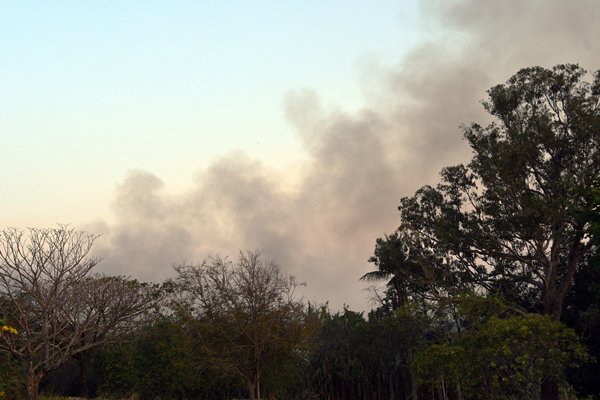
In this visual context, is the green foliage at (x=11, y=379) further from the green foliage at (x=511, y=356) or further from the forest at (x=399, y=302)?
the green foliage at (x=511, y=356)

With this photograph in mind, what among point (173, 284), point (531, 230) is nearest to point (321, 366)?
point (173, 284)

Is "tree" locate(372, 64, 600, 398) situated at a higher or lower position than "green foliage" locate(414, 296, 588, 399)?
higher

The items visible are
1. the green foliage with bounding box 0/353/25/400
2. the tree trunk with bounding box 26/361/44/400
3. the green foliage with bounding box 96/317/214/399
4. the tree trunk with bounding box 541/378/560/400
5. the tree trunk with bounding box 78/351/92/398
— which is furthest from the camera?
the tree trunk with bounding box 78/351/92/398

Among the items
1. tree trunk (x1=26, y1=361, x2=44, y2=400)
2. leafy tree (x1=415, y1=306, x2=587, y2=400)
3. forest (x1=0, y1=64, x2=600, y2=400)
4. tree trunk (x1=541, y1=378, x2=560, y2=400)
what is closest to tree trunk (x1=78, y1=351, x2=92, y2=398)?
forest (x1=0, y1=64, x2=600, y2=400)

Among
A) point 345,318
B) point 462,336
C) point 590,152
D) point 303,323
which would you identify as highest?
point 590,152

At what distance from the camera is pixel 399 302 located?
48656 millimetres

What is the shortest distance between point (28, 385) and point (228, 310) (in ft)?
41.6

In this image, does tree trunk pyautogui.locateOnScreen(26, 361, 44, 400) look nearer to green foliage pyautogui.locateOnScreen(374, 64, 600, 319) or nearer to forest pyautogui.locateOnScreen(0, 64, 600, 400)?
forest pyautogui.locateOnScreen(0, 64, 600, 400)

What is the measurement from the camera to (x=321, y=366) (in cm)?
4859

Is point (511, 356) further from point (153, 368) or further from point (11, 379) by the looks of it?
point (153, 368)

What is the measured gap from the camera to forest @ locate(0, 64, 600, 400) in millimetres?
35250

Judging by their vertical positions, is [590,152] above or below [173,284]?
above

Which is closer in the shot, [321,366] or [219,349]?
[219,349]

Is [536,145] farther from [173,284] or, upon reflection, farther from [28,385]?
[28,385]
